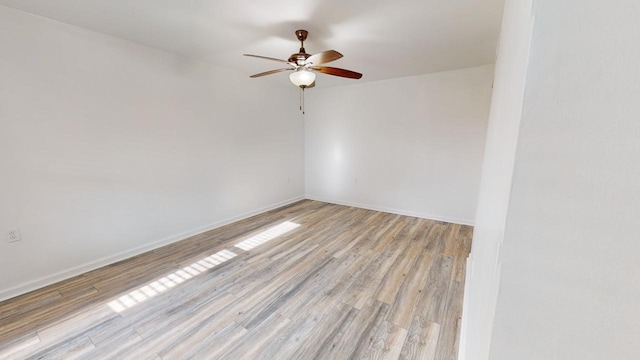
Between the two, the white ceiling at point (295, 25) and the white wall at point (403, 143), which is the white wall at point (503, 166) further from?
the white wall at point (403, 143)

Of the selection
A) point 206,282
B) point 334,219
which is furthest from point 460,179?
point 206,282

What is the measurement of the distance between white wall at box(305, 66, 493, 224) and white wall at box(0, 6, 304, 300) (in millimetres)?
1806

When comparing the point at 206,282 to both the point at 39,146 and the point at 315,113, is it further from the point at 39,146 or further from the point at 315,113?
the point at 315,113

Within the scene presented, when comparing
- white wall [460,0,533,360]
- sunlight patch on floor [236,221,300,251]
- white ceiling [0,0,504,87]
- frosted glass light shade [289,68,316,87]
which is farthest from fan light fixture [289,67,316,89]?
sunlight patch on floor [236,221,300,251]

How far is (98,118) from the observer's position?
7.75 ft

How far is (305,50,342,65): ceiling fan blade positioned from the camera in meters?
1.99

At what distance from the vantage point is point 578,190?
237 mm

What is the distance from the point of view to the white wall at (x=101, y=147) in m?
1.99

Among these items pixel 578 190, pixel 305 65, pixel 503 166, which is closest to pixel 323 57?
pixel 305 65

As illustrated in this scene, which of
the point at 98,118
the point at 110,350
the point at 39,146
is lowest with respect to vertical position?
the point at 110,350

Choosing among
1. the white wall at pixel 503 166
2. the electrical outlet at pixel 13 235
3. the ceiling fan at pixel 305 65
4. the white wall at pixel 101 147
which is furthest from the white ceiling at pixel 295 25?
the electrical outlet at pixel 13 235

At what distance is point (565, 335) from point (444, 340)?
1701mm

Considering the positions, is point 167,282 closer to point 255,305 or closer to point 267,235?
point 255,305

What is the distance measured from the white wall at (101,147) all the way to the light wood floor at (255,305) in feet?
1.00
